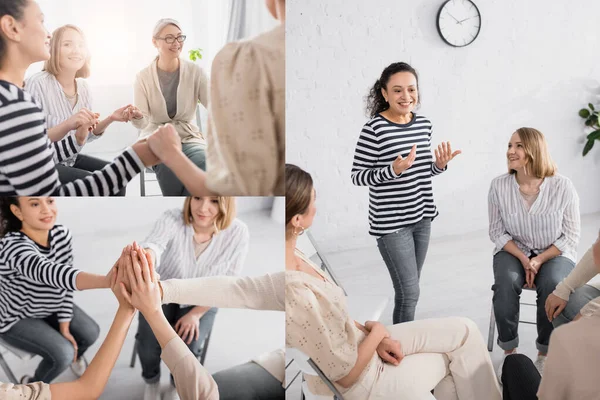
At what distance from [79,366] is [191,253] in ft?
1.08

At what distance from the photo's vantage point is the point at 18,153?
1.05 meters

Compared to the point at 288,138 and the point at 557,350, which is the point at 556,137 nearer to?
the point at 288,138

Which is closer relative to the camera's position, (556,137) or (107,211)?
(107,211)

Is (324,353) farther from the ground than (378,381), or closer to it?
farther from the ground

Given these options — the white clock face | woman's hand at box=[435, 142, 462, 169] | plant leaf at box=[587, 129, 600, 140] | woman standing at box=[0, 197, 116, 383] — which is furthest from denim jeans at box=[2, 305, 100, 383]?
plant leaf at box=[587, 129, 600, 140]

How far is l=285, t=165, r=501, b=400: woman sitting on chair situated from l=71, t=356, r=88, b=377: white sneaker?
18.8 inches

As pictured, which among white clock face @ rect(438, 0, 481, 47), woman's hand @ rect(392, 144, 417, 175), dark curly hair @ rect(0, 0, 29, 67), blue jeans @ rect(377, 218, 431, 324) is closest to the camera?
dark curly hair @ rect(0, 0, 29, 67)

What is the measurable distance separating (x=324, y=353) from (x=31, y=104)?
90 centimetres

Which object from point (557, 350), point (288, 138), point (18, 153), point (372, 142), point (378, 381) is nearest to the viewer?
point (18, 153)

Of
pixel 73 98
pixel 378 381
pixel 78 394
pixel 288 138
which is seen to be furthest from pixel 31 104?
pixel 288 138

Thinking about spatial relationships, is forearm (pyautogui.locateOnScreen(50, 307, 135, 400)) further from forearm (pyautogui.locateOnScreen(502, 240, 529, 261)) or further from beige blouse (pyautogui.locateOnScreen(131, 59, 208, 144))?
forearm (pyautogui.locateOnScreen(502, 240, 529, 261))

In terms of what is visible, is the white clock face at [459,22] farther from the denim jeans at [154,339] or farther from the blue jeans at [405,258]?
the denim jeans at [154,339]

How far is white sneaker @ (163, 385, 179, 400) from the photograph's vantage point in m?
1.17

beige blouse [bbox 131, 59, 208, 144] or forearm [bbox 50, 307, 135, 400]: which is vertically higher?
beige blouse [bbox 131, 59, 208, 144]
